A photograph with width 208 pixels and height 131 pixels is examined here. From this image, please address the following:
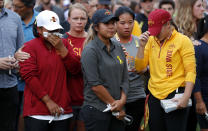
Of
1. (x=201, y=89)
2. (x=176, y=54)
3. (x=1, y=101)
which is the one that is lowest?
(x=1, y=101)

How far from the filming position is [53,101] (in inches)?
171

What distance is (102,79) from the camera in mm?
4230

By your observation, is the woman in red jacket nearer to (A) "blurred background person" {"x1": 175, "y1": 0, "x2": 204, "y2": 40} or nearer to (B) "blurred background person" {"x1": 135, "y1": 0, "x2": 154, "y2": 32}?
(A) "blurred background person" {"x1": 175, "y1": 0, "x2": 204, "y2": 40}

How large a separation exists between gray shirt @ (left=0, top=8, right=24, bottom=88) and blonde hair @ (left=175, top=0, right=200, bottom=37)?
2.63 meters

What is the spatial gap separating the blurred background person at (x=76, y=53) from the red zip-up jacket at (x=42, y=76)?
0.33 metres

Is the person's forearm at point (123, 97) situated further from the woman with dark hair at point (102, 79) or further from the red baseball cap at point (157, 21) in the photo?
the red baseball cap at point (157, 21)

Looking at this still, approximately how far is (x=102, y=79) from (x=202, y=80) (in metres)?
1.59

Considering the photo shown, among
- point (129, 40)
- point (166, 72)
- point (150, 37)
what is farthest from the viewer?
point (129, 40)

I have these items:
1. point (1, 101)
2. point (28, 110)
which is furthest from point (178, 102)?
point (1, 101)

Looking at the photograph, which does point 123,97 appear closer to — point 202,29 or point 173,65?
point 173,65

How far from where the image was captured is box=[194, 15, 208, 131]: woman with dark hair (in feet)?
15.8

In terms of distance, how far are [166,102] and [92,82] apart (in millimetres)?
949

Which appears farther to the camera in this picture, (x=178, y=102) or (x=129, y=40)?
(x=129, y=40)

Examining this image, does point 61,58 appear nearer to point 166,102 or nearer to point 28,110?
point 28,110
